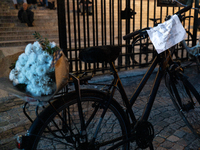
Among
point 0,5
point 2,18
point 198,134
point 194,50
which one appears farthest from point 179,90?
point 0,5

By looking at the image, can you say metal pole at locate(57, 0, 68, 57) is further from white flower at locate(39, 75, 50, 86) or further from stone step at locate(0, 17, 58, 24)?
stone step at locate(0, 17, 58, 24)

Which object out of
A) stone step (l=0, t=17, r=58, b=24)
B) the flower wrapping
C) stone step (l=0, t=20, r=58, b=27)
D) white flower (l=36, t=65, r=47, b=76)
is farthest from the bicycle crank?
stone step (l=0, t=17, r=58, b=24)

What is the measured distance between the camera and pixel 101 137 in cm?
214

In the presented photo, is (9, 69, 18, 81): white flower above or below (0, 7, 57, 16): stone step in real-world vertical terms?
below

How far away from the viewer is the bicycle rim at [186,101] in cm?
241

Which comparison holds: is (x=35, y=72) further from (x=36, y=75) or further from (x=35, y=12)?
(x=35, y=12)

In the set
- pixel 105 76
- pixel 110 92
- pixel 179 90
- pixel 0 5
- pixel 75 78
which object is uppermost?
pixel 0 5

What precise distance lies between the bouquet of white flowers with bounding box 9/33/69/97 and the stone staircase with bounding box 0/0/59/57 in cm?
970

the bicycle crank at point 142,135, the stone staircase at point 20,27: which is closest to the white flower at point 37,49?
the bicycle crank at point 142,135

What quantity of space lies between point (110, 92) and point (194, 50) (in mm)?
3966

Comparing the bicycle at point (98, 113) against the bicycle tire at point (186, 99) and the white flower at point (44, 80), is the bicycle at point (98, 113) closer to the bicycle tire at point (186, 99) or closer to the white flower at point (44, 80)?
the bicycle tire at point (186, 99)

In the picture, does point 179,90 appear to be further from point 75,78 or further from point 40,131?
point 40,131

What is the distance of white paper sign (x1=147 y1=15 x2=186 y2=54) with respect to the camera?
2020 mm

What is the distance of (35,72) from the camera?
1378 millimetres
